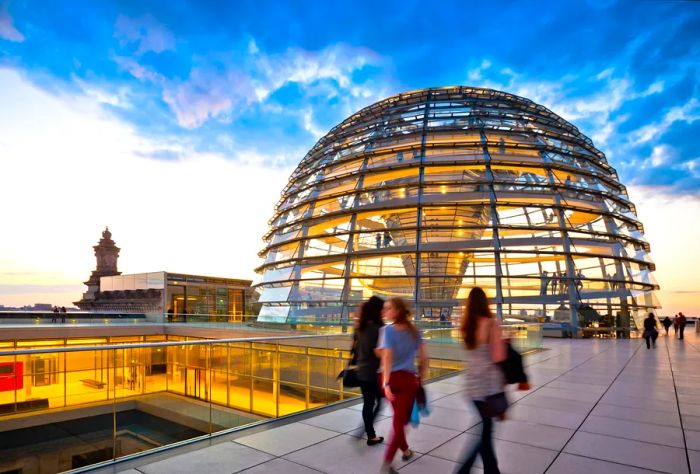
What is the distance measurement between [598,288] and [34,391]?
2460 cm

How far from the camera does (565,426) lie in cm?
726

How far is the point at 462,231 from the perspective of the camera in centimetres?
2547

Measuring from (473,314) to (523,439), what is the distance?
2839 millimetres

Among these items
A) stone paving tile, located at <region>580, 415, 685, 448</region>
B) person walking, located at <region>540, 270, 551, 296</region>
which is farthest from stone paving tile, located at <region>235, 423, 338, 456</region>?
person walking, located at <region>540, 270, 551, 296</region>

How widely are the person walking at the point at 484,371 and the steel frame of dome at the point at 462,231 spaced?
18.8 m

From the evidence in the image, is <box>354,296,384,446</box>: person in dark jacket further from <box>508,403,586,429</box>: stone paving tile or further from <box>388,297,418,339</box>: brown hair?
<box>508,403,586,429</box>: stone paving tile

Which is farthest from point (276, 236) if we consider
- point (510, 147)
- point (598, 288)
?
point (598, 288)

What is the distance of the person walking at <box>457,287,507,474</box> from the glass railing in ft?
12.3

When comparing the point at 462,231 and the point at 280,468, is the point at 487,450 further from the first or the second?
the point at 462,231

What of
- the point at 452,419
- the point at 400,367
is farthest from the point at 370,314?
the point at 452,419

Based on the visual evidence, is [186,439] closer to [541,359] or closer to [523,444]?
[523,444]

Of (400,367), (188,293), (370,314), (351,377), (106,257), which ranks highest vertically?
(106,257)

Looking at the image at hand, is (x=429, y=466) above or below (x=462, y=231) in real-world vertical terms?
below

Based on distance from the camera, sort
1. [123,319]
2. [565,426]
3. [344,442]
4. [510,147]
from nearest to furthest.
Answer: [344,442] → [565,426] → [510,147] → [123,319]
